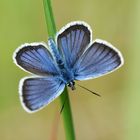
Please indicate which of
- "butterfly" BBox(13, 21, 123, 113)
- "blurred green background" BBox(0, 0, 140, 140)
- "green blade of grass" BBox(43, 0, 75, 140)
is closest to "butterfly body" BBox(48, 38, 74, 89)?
"butterfly" BBox(13, 21, 123, 113)

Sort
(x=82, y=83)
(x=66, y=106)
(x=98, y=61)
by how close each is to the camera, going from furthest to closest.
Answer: (x=82, y=83)
(x=98, y=61)
(x=66, y=106)

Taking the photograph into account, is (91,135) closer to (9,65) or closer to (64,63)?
(9,65)

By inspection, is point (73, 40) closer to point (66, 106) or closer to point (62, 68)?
point (62, 68)

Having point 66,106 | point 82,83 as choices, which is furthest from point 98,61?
point 82,83

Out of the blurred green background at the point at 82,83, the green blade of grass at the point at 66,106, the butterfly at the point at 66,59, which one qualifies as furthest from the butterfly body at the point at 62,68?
the blurred green background at the point at 82,83

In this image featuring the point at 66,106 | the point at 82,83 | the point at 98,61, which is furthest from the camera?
the point at 82,83
